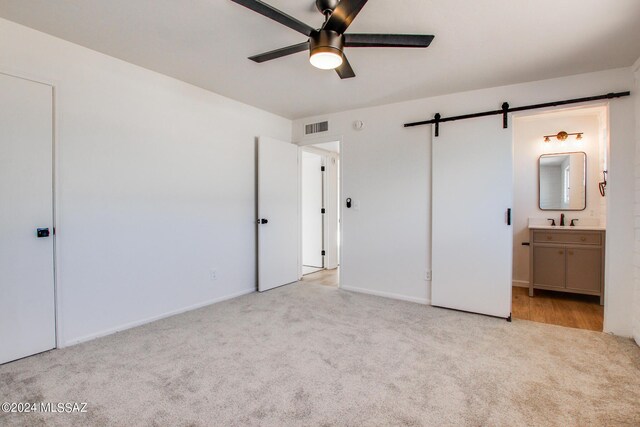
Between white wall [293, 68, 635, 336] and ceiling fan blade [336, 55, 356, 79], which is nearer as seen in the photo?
ceiling fan blade [336, 55, 356, 79]

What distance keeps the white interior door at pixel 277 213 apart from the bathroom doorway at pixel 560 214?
2.87 metres

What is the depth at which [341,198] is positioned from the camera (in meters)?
4.30

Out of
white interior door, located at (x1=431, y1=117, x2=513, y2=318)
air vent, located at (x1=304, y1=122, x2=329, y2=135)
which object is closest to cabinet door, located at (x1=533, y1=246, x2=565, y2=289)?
white interior door, located at (x1=431, y1=117, x2=513, y2=318)

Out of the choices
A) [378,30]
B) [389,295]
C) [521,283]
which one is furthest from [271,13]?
[521,283]

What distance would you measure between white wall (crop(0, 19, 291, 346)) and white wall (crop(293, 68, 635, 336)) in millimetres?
1464

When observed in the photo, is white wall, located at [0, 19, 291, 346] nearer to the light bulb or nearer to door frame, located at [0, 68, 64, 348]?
door frame, located at [0, 68, 64, 348]

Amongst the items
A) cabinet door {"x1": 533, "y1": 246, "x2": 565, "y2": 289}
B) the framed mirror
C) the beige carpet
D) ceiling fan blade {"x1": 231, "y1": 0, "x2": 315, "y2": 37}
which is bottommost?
the beige carpet

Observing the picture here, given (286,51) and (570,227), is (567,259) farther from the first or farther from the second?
(286,51)

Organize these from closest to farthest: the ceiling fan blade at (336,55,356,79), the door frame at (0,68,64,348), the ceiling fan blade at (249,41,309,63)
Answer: the ceiling fan blade at (249,41,309,63) < the ceiling fan blade at (336,55,356,79) < the door frame at (0,68,64,348)

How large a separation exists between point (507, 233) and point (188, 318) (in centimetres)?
334

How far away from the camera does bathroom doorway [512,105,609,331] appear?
3783mm

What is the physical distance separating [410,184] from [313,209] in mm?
2400

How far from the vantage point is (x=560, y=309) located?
357 centimetres

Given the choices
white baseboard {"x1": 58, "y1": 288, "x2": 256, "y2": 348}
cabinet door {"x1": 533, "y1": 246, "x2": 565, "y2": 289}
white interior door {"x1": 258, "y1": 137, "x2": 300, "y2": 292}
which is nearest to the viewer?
white baseboard {"x1": 58, "y1": 288, "x2": 256, "y2": 348}
